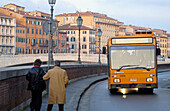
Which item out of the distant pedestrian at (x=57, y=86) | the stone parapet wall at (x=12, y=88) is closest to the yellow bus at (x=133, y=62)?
the stone parapet wall at (x=12, y=88)

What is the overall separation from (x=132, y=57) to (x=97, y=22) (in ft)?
488

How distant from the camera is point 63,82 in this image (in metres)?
10.6

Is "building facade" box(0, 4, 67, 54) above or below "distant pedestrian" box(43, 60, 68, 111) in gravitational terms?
above

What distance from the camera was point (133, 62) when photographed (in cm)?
1983

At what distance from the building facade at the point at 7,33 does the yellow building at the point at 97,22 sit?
46.1 metres

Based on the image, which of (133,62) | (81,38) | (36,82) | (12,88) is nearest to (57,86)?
(36,82)

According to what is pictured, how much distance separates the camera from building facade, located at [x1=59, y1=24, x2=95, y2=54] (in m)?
157

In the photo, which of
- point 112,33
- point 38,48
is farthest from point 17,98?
point 112,33

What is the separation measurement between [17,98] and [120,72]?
846 cm

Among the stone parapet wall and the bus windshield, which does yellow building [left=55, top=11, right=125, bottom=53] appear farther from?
the stone parapet wall

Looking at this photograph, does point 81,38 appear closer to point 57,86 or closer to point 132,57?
point 132,57

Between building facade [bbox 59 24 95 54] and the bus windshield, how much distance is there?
13507 cm

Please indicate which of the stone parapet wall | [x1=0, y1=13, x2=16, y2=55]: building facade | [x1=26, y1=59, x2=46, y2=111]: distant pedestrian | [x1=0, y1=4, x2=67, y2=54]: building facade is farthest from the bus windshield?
[x1=0, y1=4, x2=67, y2=54]: building facade

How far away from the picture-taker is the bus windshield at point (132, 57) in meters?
19.8
